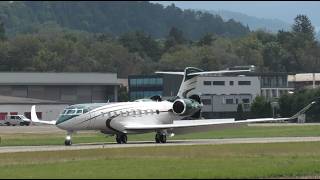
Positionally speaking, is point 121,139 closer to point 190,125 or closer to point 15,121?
point 190,125

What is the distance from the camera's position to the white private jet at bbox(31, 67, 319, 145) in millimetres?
54375

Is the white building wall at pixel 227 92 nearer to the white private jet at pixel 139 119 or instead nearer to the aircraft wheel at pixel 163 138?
the white private jet at pixel 139 119

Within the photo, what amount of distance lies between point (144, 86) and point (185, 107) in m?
120

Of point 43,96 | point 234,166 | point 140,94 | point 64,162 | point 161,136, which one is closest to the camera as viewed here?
point 234,166

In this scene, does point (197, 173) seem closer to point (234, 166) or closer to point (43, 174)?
point (234, 166)

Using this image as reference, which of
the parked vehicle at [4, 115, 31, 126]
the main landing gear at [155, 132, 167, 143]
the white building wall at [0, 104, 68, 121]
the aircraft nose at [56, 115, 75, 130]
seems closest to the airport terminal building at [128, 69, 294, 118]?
the white building wall at [0, 104, 68, 121]

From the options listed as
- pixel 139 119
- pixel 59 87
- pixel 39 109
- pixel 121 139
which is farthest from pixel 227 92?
pixel 121 139

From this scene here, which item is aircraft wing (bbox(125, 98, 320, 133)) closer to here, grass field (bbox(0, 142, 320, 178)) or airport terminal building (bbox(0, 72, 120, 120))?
grass field (bbox(0, 142, 320, 178))

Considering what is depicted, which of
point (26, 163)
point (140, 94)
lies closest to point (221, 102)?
point (140, 94)

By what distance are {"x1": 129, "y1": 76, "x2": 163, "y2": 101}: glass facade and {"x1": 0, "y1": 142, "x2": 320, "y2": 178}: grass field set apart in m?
129

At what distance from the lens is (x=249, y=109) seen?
482ft

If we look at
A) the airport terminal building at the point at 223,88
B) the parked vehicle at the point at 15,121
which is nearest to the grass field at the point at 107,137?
the parked vehicle at the point at 15,121

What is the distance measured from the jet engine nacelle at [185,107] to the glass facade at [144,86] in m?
114

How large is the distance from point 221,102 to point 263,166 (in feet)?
415
